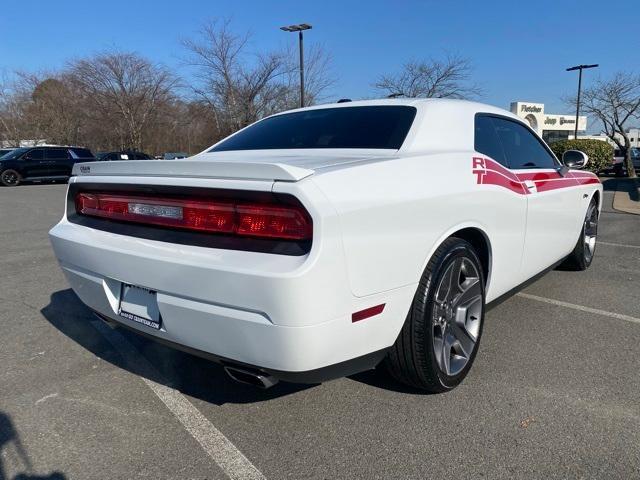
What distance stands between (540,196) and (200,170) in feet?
8.10

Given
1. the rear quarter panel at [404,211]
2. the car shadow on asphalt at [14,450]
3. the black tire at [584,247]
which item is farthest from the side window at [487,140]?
the car shadow on asphalt at [14,450]

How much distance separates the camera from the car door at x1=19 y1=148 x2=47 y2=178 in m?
19.8

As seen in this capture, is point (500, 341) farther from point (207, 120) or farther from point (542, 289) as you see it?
point (207, 120)

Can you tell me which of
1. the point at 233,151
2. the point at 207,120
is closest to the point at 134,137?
the point at 207,120

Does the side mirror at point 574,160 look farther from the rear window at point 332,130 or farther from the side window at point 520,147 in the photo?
the rear window at point 332,130

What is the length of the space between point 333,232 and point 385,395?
1189 mm

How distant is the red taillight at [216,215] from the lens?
6.22ft

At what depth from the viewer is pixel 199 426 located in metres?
2.37

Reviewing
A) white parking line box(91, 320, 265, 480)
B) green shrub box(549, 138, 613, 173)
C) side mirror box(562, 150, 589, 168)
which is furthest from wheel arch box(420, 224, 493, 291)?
green shrub box(549, 138, 613, 173)

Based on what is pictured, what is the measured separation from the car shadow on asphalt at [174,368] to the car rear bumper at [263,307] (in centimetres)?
56

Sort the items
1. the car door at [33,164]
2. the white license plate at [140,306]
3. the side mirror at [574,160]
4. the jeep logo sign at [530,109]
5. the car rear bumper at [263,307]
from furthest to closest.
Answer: the jeep logo sign at [530,109] → the car door at [33,164] → the side mirror at [574,160] → the white license plate at [140,306] → the car rear bumper at [263,307]

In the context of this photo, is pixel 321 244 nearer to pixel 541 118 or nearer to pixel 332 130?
pixel 332 130

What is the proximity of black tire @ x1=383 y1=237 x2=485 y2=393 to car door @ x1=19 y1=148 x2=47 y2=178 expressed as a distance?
21.4m

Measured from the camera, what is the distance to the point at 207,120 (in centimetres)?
2606
